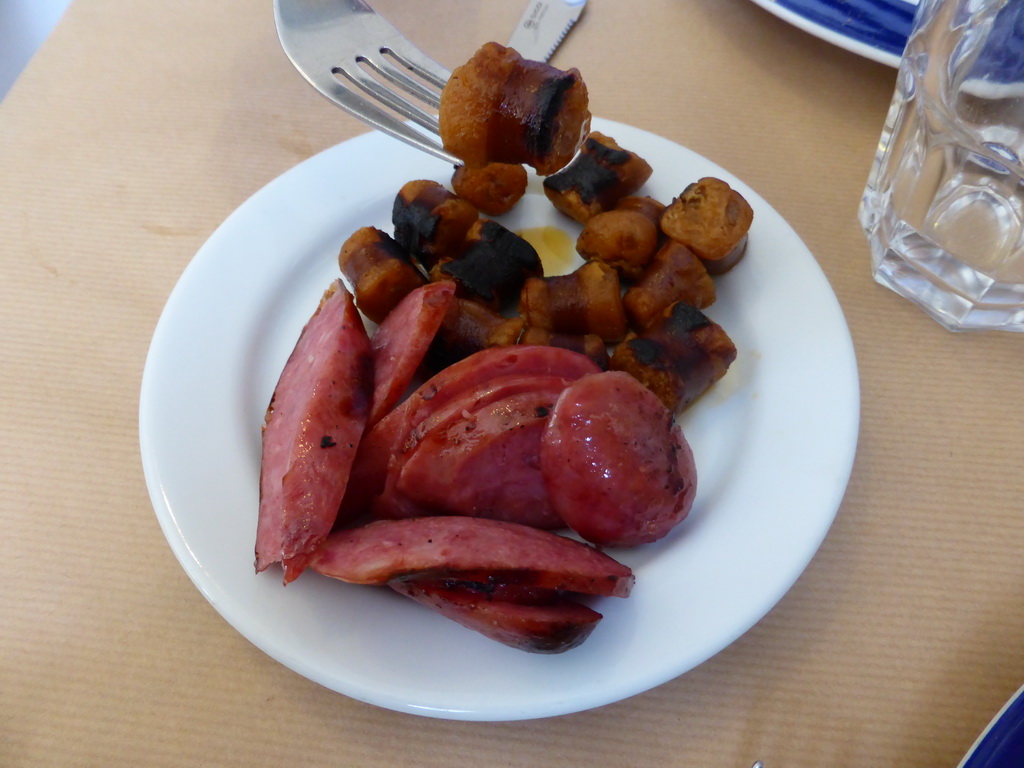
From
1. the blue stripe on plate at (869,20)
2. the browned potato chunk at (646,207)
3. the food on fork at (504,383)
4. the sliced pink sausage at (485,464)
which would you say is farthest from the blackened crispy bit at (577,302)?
the blue stripe on plate at (869,20)

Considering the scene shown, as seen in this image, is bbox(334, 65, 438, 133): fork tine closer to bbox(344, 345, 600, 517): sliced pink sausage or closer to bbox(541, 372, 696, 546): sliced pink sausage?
bbox(344, 345, 600, 517): sliced pink sausage

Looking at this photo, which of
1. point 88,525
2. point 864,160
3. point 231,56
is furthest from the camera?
point 231,56

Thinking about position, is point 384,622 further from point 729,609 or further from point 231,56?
point 231,56

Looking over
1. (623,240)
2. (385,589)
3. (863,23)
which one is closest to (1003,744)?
(385,589)

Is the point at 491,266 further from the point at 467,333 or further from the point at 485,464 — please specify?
the point at 485,464

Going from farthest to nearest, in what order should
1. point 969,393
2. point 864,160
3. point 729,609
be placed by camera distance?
point 864,160, point 969,393, point 729,609

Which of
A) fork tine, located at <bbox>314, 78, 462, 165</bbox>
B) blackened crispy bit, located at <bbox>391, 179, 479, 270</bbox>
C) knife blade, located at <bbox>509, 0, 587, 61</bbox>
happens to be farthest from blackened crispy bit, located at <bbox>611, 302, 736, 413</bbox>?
knife blade, located at <bbox>509, 0, 587, 61</bbox>

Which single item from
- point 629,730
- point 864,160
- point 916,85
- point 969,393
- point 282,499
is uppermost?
point 916,85

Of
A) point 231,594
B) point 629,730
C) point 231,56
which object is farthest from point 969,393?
point 231,56
